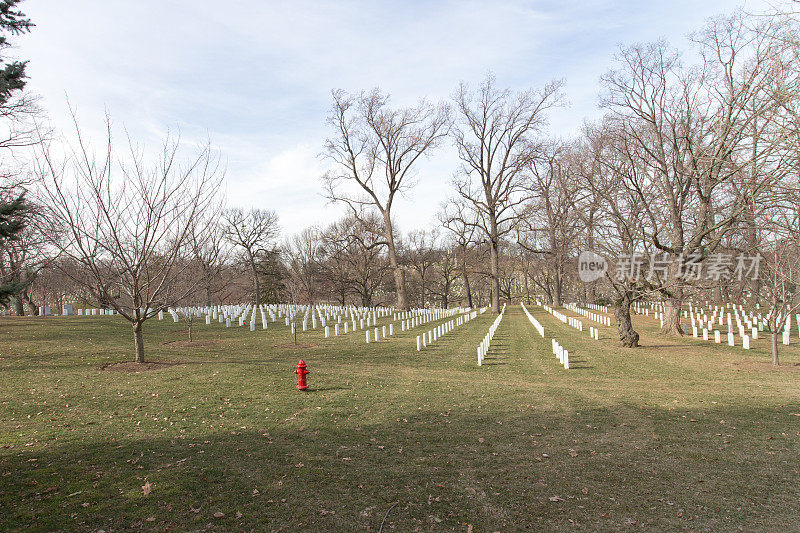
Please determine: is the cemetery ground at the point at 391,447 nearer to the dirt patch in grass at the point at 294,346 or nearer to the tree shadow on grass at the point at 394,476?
the tree shadow on grass at the point at 394,476

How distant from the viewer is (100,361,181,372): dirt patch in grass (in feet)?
37.0

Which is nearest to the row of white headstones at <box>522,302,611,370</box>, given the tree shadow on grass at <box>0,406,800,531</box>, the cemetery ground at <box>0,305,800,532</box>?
the cemetery ground at <box>0,305,800,532</box>

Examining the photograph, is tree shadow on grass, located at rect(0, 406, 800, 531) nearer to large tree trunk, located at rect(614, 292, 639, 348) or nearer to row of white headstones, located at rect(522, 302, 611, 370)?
row of white headstones, located at rect(522, 302, 611, 370)

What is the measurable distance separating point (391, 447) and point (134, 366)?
29.5 feet

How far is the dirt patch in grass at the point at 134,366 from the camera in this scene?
11.3 m

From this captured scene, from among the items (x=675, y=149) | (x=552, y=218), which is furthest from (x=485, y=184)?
(x=675, y=149)

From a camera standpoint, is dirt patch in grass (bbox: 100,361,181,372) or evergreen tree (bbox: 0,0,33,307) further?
dirt patch in grass (bbox: 100,361,181,372)

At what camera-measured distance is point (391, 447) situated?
629 centimetres

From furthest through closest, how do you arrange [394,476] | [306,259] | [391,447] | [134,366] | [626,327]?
1. [306,259]
2. [626,327]
3. [134,366]
4. [391,447]
5. [394,476]

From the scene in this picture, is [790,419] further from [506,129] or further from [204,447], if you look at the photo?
[506,129]

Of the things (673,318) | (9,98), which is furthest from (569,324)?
(9,98)

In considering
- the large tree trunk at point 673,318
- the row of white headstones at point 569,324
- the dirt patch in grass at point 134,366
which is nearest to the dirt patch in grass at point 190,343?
the dirt patch in grass at point 134,366

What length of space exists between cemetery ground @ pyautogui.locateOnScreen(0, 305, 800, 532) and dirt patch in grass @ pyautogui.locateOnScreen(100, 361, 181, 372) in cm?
13

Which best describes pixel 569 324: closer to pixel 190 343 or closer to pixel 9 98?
pixel 190 343
